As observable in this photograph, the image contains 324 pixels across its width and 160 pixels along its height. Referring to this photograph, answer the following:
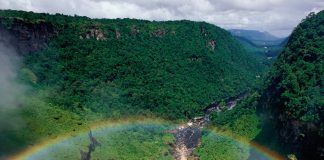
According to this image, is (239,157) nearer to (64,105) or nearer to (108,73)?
(64,105)

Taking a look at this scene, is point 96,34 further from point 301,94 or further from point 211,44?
point 301,94

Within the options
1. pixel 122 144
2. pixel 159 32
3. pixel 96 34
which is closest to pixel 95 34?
pixel 96 34

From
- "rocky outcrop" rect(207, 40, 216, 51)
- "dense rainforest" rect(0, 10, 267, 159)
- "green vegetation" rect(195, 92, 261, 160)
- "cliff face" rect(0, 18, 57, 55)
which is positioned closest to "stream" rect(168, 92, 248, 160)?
"green vegetation" rect(195, 92, 261, 160)

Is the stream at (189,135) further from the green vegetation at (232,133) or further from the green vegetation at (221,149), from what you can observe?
the green vegetation at (221,149)

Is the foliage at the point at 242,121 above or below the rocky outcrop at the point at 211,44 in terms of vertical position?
below

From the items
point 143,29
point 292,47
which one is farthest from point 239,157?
point 143,29

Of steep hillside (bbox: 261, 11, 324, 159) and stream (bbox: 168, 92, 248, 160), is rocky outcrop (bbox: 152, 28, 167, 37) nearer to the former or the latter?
stream (bbox: 168, 92, 248, 160)

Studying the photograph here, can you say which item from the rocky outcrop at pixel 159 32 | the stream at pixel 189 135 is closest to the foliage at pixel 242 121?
the stream at pixel 189 135
